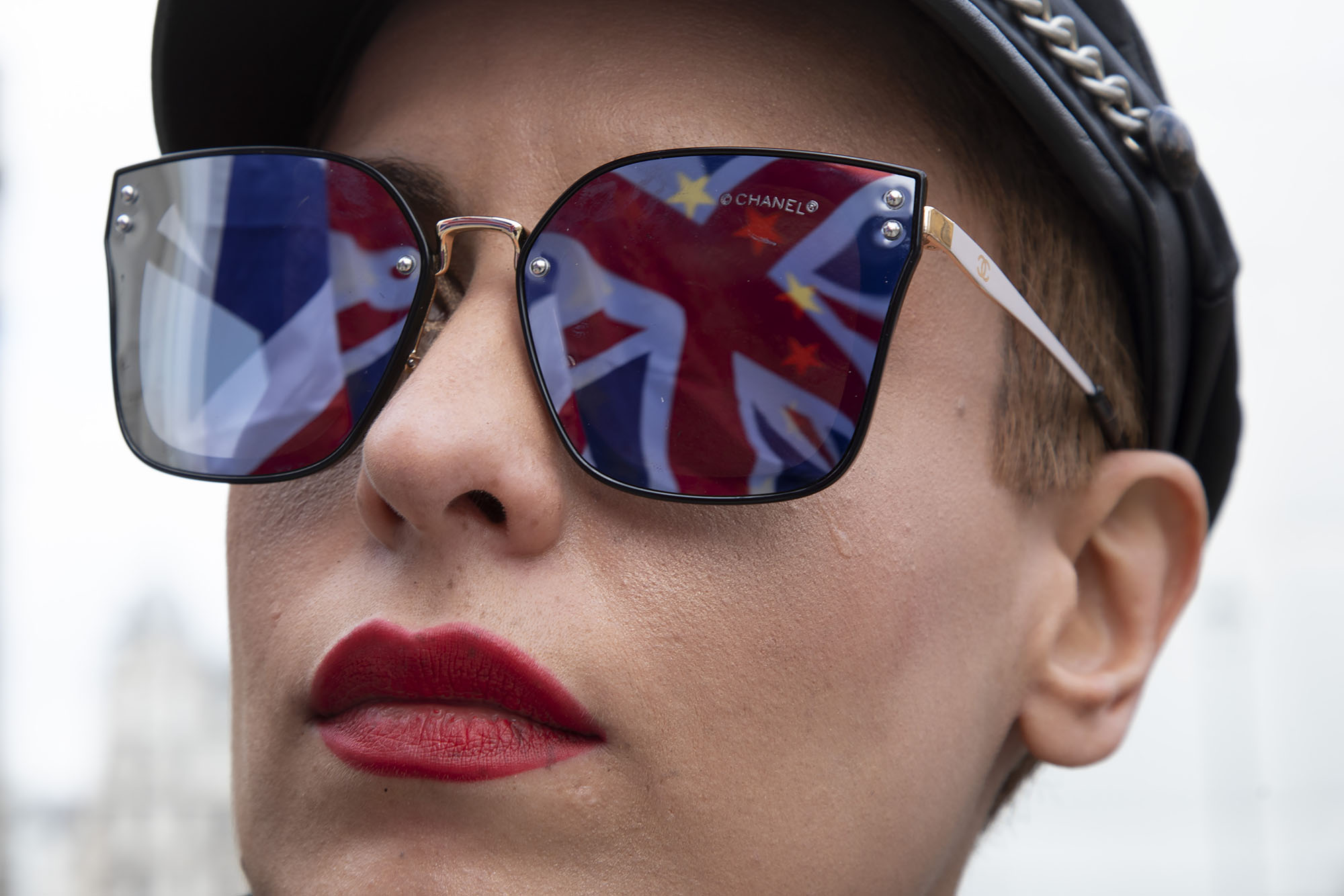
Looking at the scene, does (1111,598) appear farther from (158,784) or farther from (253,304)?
(158,784)

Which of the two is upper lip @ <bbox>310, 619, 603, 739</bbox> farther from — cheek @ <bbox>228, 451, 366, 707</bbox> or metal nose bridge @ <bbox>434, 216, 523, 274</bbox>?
metal nose bridge @ <bbox>434, 216, 523, 274</bbox>

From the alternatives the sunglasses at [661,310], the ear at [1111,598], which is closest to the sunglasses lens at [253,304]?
the sunglasses at [661,310]

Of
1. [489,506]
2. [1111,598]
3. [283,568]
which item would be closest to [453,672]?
[489,506]

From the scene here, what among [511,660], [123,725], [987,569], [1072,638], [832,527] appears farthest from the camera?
[123,725]

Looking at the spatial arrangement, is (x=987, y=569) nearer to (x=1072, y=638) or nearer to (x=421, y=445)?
(x=1072, y=638)

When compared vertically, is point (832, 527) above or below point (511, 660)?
above

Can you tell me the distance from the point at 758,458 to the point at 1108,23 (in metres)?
0.91

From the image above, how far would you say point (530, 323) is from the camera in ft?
3.94

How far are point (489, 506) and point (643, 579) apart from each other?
0.18m

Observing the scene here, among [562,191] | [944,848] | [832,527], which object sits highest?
[562,191]

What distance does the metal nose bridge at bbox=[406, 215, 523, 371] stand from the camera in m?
1.24

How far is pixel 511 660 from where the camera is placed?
1.09m

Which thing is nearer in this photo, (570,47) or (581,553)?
(581,553)

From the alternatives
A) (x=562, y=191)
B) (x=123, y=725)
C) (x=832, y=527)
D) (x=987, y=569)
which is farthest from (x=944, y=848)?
(x=123, y=725)
